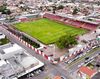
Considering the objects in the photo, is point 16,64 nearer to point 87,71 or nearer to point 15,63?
point 15,63

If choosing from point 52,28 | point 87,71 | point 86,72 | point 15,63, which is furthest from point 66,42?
point 52,28

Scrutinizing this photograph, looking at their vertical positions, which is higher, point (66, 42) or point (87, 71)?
point (66, 42)

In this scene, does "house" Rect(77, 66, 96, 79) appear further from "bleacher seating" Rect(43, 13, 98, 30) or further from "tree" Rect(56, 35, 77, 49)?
"bleacher seating" Rect(43, 13, 98, 30)

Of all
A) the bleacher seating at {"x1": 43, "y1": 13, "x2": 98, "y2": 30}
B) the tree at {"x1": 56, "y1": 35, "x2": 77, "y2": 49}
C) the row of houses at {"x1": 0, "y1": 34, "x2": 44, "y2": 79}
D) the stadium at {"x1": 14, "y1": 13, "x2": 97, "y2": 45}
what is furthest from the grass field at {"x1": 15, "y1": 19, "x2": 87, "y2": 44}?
the row of houses at {"x1": 0, "y1": 34, "x2": 44, "y2": 79}

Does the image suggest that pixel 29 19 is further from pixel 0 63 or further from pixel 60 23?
pixel 0 63

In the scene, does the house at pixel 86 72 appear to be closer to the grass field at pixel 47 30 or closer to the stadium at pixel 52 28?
the stadium at pixel 52 28

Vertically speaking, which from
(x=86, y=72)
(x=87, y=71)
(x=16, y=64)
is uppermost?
(x=16, y=64)

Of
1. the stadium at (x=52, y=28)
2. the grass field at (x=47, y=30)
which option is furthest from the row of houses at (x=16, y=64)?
the grass field at (x=47, y=30)

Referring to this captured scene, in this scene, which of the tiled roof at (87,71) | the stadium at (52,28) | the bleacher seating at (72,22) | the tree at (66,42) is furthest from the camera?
the bleacher seating at (72,22)
